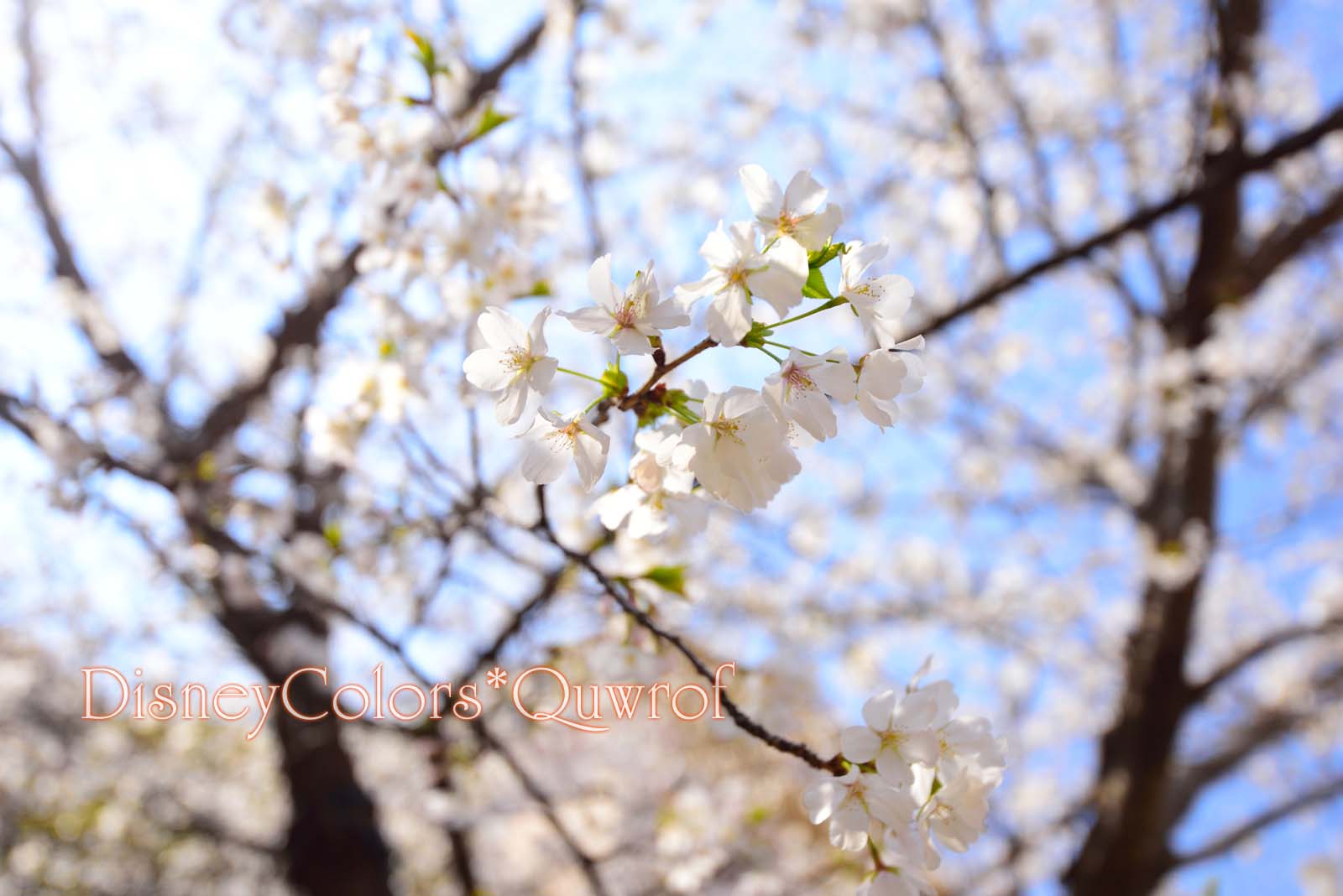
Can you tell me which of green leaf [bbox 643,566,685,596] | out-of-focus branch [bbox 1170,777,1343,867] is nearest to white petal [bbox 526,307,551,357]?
green leaf [bbox 643,566,685,596]

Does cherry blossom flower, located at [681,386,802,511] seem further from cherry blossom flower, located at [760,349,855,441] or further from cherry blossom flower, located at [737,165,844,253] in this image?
cherry blossom flower, located at [737,165,844,253]

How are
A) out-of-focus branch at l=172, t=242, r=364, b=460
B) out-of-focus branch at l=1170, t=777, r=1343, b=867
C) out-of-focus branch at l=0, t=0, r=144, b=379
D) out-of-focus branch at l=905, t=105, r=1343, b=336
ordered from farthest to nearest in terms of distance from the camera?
out-of-focus branch at l=1170, t=777, r=1343, b=867 < out-of-focus branch at l=0, t=0, r=144, b=379 < out-of-focus branch at l=172, t=242, r=364, b=460 < out-of-focus branch at l=905, t=105, r=1343, b=336

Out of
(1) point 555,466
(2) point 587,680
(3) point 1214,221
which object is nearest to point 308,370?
(2) point 587,680

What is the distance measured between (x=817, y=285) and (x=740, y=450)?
0.61ft

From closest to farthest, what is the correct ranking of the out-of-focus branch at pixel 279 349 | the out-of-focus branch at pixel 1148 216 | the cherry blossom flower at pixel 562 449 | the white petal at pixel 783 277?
the white petal at pixel 783 277
the cherry blossom flower at pixel 562 449
the out-of-focus branch at pixel 1148 216
the out-of-focus branch at pixel 279 349

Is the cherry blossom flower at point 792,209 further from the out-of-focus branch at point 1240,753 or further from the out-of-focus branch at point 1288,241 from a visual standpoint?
the out-of-focus branch at point 1240,753

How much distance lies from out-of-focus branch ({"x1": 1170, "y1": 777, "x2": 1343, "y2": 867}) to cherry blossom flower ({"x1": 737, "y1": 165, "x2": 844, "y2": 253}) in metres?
3.89

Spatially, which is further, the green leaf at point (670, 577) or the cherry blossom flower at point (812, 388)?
the green leaf at point (670, 577)

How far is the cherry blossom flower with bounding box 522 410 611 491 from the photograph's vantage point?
871 millimetres

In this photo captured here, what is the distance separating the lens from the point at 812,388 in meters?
0.81

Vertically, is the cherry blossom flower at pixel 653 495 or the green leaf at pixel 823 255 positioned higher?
the green leaf at pixel 823 255

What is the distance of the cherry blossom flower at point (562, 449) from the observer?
2.86 ft

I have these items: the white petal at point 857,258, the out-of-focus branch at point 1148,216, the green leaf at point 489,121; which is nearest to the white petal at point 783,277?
the white petal at point 857,258

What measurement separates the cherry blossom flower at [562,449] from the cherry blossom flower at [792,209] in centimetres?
28
